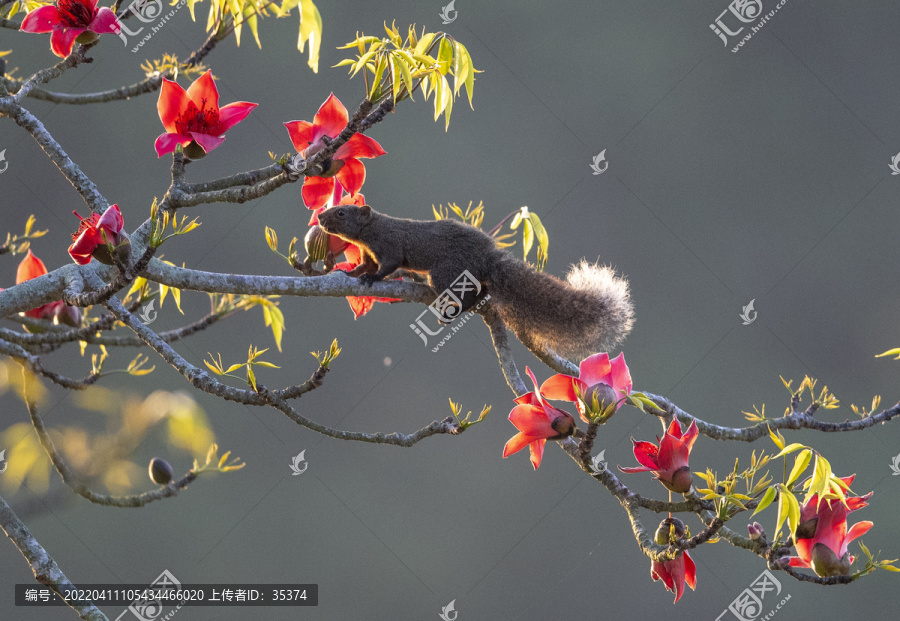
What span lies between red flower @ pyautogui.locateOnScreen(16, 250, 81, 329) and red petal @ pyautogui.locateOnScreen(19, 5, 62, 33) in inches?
15.1

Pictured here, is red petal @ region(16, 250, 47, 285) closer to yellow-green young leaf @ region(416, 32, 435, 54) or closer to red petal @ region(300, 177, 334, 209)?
red petal @ region(300, 177, 334, 209)

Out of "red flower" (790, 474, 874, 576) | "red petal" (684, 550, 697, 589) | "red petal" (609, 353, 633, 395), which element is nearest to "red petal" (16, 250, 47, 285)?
"red petal" (609, 353, 633, 395)

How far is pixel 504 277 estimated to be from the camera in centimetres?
122

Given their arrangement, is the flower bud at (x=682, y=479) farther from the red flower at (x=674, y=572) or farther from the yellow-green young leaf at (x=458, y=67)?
the yellow-green young leaf at (x=458, y=67)

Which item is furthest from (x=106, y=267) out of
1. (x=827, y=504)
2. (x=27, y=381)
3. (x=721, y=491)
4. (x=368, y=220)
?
(x=827, y=504)

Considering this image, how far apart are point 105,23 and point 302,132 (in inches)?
12.5

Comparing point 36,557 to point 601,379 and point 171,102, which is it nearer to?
point 171,102

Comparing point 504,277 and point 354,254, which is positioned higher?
point 504,277

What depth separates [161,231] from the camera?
81 centimetres

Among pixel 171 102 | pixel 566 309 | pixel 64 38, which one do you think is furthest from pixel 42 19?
pixel 566 309

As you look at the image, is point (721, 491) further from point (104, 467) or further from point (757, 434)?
point (104, 467)

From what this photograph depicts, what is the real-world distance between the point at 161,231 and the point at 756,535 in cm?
75

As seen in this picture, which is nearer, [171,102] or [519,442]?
[519,442]

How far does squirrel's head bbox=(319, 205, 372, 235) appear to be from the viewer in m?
1.25
